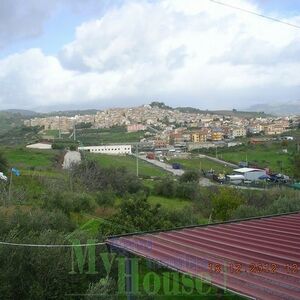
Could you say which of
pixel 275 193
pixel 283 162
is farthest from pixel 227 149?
pixel 275 193

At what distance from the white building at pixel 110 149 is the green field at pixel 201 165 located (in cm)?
747

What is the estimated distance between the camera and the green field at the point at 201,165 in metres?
46.7

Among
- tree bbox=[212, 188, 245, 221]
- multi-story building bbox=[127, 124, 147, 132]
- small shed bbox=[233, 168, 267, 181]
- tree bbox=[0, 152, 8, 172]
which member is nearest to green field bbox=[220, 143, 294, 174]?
small shed bbox=[233, 168, 267, 181]

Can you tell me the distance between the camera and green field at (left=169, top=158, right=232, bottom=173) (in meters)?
46.7

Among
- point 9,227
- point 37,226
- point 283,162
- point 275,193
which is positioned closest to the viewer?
point 9,227

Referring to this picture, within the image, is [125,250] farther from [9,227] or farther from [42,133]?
[42,133]

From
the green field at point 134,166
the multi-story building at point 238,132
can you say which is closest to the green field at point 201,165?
the green field at point 134,166

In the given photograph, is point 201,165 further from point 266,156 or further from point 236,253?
point 236,253

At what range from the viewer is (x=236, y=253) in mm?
5148

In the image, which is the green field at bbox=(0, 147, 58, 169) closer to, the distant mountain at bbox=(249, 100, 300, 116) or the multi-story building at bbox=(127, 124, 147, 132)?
the multi-story building at bbox=(127, 124, 147, 132)

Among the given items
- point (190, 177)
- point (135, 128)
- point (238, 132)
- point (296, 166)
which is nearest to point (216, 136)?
point (238, 132)

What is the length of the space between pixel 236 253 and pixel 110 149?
49.8m

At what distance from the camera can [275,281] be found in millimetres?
3947

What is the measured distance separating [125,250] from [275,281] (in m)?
2.11
